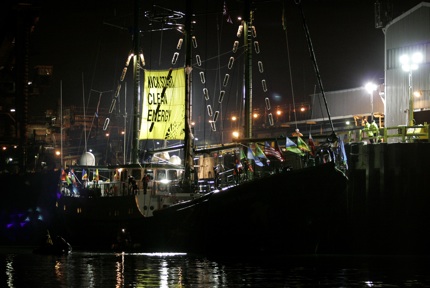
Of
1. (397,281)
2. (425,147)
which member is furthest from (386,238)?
(397,281)

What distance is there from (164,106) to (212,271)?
21348 millimetres

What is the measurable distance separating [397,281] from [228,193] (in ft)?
40.0

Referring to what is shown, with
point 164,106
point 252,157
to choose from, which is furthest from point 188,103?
point 252,157

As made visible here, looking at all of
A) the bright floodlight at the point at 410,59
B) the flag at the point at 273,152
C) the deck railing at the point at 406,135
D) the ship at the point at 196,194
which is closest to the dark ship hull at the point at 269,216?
the ship at the point at 196,194

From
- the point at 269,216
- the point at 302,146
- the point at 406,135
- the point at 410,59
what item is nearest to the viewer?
the point at 269,216

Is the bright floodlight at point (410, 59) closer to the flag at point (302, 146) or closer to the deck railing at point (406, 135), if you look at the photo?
the deck railing at point (406, 135)

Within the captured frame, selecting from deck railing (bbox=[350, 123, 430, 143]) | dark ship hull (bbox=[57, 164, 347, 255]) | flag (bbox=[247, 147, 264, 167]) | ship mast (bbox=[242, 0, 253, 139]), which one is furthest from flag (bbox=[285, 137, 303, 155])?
ship mast (bbox=[242, 0, 253, 139])

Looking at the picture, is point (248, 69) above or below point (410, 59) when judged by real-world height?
below

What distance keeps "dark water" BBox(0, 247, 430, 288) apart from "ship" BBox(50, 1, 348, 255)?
1.73 metres

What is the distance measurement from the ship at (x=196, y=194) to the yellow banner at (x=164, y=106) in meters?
0.07

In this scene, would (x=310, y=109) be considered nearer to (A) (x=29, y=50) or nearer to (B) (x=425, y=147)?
(A) (x=29, y=50)

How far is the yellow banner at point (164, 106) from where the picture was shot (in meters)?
46.4

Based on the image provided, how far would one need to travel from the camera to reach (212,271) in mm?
27688

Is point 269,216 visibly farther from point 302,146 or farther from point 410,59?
point 410,59
